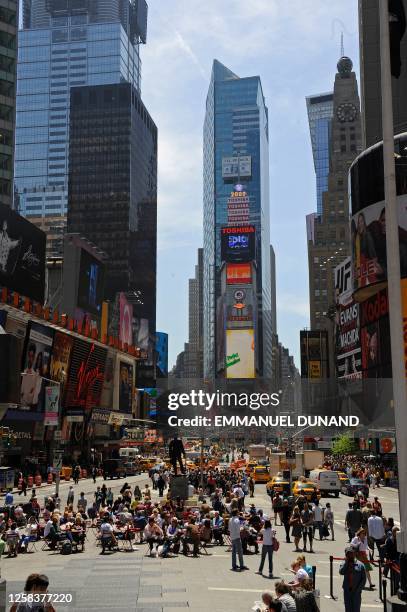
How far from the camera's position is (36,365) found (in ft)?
204

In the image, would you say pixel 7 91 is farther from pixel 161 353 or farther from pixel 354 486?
pixel 161 353

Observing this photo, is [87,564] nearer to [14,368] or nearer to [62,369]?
[14,368]

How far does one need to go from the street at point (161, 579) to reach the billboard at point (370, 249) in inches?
1466

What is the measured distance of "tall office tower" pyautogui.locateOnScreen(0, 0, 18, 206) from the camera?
90062 mm

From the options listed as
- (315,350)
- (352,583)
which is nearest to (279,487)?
(352,583)

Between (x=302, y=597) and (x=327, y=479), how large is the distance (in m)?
35.7

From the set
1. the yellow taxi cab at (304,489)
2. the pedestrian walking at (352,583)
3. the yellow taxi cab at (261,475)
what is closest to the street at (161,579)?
the pedestrian walking at (352,583)

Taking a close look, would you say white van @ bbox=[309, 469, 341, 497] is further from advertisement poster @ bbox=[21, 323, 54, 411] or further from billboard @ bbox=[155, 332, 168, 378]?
billboard @ bbox=[155, 332, 168, 378]

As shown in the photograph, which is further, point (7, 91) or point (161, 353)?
point (161, 353)

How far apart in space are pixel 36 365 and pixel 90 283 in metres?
31.1

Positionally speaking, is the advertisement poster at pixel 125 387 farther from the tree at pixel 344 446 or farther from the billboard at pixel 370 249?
the billboard at pixel 370 249

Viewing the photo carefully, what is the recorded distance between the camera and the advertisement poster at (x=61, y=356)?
6575 centimetres

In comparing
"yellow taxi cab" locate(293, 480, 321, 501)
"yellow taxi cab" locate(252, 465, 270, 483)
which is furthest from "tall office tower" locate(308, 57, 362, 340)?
"yellow taxi cab" locate(293, 480, 321, 501)

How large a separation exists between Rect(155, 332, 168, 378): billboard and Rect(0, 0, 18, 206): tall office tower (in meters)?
107
